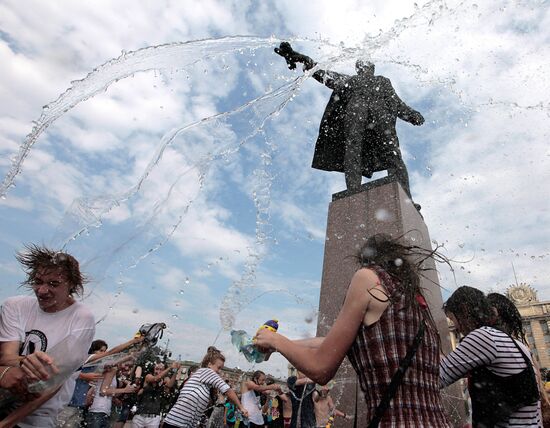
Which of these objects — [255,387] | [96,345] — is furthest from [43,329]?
[255,387]

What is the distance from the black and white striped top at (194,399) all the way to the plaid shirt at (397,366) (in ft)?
14.4

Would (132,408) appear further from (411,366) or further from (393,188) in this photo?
(411,366)

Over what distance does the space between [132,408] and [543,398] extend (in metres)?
8.57

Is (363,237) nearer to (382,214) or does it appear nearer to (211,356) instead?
(382,214)

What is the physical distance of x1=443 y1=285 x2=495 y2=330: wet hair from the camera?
2.51m

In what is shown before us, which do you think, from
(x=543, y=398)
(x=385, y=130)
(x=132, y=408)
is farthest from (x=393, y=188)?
(x=132, y=408)

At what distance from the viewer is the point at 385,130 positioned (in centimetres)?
630

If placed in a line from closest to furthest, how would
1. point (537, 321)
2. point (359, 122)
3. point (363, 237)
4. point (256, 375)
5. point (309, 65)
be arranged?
1. point (363, 237)
2. point (359, 122)
3. point (309, 65)
4. point (256, 375)
5. point (537, 321)

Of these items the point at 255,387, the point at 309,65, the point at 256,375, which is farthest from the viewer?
the point at 256,375

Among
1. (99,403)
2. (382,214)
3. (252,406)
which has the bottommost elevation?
(99,403)

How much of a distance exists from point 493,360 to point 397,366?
102cm

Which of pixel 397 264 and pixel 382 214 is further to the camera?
pixel 382 214

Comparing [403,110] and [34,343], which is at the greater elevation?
[403,110]

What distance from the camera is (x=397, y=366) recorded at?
1.55 m
